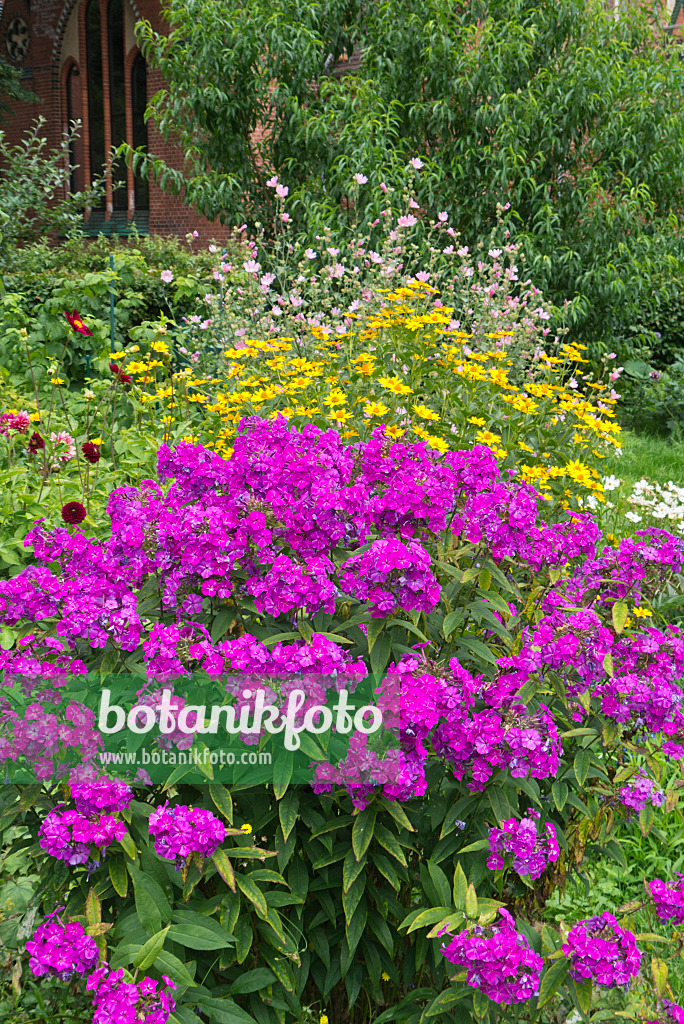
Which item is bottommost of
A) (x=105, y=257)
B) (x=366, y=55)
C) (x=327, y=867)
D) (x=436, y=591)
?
(x=105, y=257)

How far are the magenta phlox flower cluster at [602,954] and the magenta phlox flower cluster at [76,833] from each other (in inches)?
30.4

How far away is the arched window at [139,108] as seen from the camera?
49.1ft

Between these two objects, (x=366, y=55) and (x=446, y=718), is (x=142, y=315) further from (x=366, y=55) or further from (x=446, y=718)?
(x=446, y=718)

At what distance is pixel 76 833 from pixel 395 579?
0.71 meters

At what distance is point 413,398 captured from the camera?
378 centimetres

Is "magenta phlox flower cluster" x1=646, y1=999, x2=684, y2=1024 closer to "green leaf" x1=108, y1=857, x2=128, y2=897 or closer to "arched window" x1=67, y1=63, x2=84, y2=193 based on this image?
"green leaf" x1=108, y1=857, x2=128, y2=897

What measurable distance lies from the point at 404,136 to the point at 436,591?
324 inches

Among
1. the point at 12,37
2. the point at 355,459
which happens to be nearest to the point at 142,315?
the point at 355,459

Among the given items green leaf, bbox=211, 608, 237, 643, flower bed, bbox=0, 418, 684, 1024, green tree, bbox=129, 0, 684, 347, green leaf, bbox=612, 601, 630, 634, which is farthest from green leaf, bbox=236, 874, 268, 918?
green tree, bbox=129, 0, 684, 347

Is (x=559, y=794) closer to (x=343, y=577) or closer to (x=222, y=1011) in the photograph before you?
(x=343, y=577)

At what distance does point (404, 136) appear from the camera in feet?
27.9

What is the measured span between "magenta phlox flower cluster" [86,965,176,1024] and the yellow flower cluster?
79.1 inches

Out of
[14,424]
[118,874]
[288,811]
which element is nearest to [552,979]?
[288,811]

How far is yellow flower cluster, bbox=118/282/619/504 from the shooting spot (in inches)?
128
